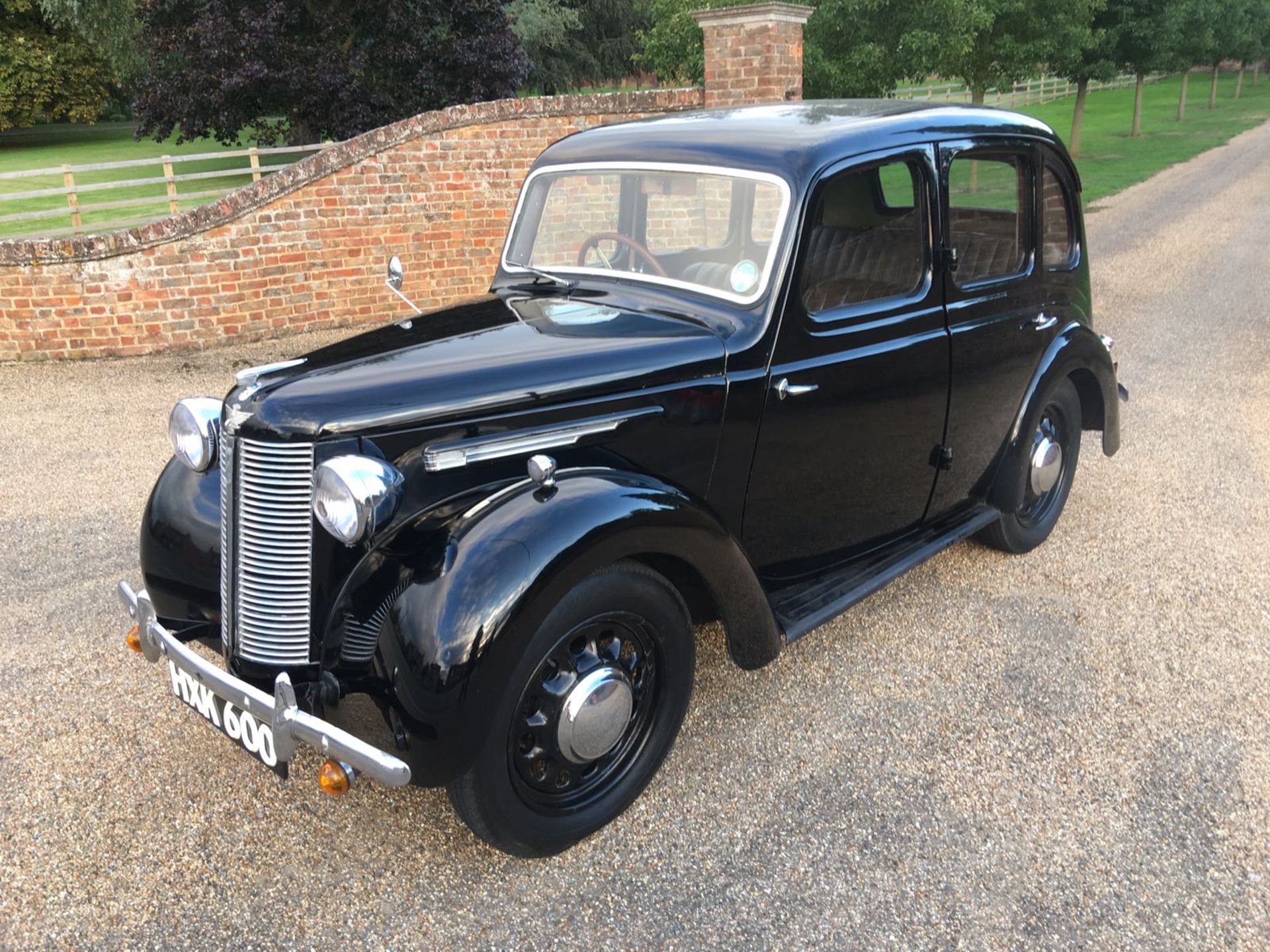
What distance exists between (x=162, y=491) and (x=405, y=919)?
1.52m

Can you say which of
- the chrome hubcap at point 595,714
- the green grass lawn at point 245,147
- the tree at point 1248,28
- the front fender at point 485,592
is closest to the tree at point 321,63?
the green grass lawn at point 245,147

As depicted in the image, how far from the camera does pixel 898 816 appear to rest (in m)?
2.82

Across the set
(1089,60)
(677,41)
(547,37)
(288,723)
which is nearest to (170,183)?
(677,41)

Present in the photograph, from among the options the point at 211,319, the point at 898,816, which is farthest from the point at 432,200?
the point at 898,816

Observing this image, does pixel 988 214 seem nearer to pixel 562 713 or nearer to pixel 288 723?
pixel 562 713

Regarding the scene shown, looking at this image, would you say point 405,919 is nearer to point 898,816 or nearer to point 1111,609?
point 898,816

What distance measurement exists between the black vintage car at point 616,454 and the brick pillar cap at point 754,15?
5183 millimetres

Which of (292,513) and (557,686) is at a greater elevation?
(292,513)

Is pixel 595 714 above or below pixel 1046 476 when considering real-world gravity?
above

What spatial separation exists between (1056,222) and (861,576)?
182cm

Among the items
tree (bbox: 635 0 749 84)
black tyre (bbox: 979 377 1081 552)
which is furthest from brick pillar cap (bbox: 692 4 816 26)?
black tyre (bbox: 979 377 1081 552)

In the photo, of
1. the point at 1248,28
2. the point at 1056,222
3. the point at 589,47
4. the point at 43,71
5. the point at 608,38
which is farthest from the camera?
the point at 608,38

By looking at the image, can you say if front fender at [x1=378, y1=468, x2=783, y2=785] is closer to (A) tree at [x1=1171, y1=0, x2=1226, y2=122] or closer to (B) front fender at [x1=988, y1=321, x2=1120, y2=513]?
(B) front fender at [x1=988, y1=321, x2=1120, y2=513]

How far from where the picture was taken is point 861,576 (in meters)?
3.53
